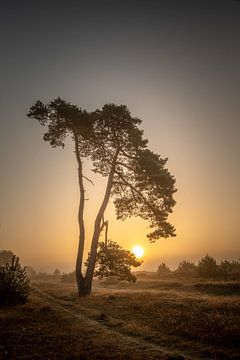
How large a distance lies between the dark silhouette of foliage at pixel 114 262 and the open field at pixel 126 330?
19.6 feet

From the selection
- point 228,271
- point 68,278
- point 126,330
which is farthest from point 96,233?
point 68,278

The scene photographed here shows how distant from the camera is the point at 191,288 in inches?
1059

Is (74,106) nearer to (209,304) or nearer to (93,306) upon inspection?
(93,306)

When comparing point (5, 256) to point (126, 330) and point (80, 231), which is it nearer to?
point (80, 231)

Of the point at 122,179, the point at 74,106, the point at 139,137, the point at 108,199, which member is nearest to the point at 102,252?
the point at 108,199

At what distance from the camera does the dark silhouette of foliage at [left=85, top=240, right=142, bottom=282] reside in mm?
25578

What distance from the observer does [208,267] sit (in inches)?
1427

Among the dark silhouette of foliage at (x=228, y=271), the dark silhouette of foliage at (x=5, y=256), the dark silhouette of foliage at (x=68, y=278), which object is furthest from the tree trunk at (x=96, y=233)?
the dark silhouette of foliage at (x=5, y=256)

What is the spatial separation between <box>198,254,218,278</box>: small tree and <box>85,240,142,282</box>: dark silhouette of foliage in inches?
537

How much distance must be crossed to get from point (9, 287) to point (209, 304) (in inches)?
528

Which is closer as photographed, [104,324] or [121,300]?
[104,324]

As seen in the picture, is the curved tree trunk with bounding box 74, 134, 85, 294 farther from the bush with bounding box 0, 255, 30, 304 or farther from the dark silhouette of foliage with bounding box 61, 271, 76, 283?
the dark silhouette of foliage with bounding box 61, 271, 76, 283

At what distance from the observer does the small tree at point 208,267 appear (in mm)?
35384

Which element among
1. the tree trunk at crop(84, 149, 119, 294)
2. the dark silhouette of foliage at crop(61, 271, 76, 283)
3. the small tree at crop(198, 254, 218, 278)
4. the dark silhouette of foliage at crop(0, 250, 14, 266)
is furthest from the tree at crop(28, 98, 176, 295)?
the dark silhouette of foliage at crop(0, 250, 14, 266)
